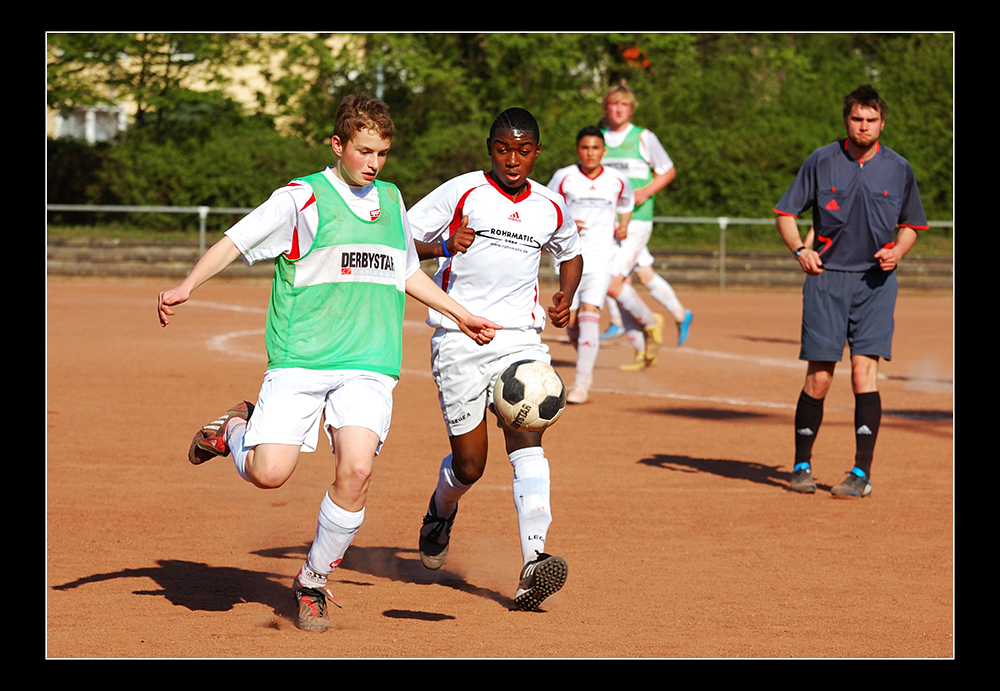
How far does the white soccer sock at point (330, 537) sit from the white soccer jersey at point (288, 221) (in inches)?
39.9

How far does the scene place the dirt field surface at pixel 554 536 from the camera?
496 cm

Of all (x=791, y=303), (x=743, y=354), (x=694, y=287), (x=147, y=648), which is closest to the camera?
(x=147, y=648)

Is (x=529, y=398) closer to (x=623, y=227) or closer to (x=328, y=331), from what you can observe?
(x=328, y=331)

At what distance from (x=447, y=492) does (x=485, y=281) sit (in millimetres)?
1025

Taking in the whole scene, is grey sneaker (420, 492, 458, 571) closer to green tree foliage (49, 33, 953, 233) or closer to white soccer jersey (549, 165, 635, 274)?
white soccer jersey (549, 165, 635, 274)

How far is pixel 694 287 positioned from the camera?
26812 mm

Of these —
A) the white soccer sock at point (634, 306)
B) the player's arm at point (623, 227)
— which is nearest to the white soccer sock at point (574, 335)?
the white soccer sock at point (634, 306)

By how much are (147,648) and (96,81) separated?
29496mm

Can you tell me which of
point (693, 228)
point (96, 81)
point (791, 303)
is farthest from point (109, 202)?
point (791, 303)

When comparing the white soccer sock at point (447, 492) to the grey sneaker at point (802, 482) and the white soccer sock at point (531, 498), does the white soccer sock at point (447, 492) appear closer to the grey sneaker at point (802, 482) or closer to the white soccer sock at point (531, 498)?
the white soccer sock at point (531, 498)

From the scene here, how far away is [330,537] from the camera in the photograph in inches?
→ 200

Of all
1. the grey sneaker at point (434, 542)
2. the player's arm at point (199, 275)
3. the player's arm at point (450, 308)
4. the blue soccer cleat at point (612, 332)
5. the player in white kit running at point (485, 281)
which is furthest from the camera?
the blue soccer cleat at point (612, 332)

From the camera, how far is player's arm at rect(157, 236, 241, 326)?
187 inches

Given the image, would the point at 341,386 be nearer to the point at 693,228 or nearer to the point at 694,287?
the point at 694,287
